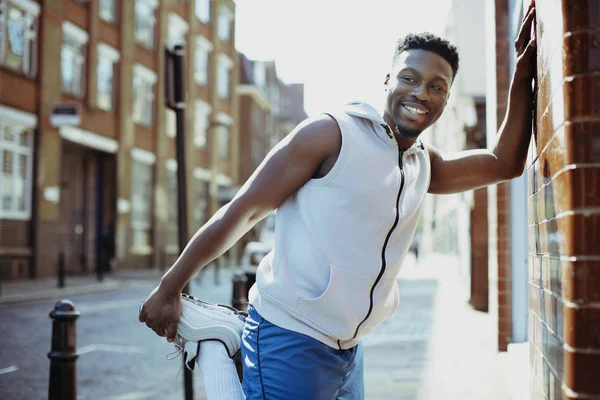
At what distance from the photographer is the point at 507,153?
2.53 meters

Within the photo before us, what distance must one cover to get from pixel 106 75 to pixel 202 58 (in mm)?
11262

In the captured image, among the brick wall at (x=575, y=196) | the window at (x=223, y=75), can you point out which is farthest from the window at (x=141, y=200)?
the brick wall at (x=575, y=196)

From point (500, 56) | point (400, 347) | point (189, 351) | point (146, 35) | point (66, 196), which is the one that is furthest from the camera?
point (146, 35)

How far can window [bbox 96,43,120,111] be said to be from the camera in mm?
24844

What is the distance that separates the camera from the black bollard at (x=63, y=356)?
14.2ft

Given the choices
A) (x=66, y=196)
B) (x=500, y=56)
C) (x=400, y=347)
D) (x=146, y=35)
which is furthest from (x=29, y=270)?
(x=500, y=56)

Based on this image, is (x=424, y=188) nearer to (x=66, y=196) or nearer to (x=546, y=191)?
(x=546, y=191)

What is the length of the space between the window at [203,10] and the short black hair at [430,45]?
34445 millimetres

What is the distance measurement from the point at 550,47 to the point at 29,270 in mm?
19932

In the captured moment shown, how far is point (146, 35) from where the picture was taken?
2909 cm

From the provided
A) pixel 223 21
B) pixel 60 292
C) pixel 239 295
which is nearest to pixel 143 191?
pixel 60 292

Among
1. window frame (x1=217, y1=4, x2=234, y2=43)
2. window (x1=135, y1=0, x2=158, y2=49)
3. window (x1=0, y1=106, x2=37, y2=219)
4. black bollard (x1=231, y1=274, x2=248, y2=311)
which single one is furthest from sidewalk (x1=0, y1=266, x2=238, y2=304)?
window frame (x1=217, y1=4, x2=234, y2=43)

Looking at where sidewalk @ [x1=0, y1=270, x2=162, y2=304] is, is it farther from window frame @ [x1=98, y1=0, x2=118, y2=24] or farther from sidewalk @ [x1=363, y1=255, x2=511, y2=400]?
window frame @ [x1=98, y1=0, x2=118, y2=24]

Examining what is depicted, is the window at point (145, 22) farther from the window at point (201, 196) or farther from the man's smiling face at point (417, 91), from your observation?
the man's smiling face at point (417, 91)
